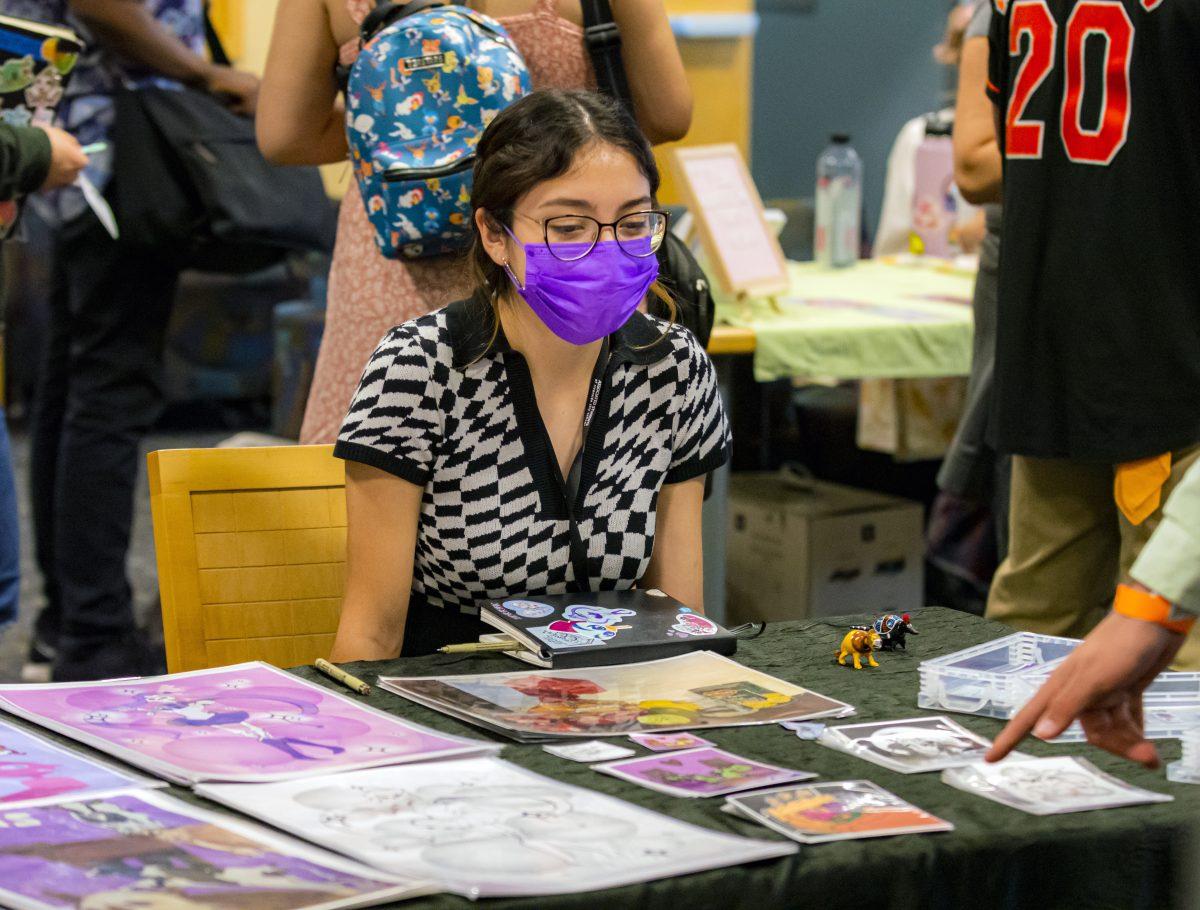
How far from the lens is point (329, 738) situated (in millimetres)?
1544

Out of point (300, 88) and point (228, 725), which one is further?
point (300, 88)

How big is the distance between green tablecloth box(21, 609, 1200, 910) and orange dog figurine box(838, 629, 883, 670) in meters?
0.23

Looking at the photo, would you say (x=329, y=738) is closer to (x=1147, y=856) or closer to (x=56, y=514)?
(x=1147, y=856)

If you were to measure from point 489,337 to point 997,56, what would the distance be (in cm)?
116

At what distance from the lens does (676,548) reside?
89.4 inches

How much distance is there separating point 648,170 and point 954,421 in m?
2.54

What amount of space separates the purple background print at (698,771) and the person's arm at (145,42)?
2.38m

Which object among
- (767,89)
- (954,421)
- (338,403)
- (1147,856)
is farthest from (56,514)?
(767,89)

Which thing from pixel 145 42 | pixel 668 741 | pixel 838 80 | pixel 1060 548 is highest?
pixel 838 80

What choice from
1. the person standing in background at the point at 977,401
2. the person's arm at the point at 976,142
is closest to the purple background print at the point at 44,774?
the person standing in background at the point at 977,401

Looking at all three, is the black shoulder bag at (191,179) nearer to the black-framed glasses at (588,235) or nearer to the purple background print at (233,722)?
the black-framed glasses at (588,235)

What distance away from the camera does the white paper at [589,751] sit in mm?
1517

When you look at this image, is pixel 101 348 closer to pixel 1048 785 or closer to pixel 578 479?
pixel 578 479

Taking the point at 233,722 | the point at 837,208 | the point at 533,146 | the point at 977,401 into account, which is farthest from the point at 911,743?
the point at 837,208
